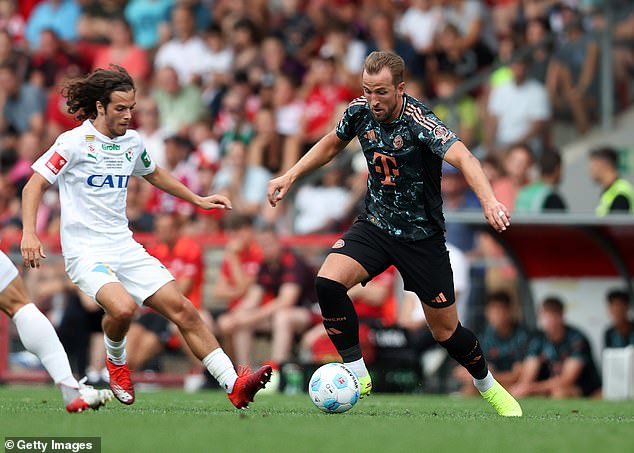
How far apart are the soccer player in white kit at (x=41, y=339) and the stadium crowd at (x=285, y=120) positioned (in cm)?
635

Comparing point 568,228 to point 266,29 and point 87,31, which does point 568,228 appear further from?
point 87,31

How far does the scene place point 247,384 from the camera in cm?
868

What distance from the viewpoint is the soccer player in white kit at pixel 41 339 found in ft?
26.2

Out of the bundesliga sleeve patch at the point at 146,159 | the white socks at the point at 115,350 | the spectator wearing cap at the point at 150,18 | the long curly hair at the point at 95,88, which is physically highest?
the spectator wearing cap at the point at 150,18

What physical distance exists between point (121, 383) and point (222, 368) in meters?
0.95

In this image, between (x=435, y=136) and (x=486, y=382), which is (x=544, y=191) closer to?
(x=486, y=382)

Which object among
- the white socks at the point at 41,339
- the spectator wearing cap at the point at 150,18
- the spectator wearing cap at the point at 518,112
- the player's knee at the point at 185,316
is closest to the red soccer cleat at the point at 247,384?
the player's knee at the point at 185,316

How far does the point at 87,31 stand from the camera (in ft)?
70.9

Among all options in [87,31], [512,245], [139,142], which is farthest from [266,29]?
[139,142]

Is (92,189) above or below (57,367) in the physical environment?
above

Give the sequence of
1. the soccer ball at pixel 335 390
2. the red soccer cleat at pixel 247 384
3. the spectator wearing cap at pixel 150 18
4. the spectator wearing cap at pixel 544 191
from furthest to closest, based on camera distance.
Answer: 1. the spectator wearing cap at pixel 150 18
2. the spectator wearing cap at pixel 544 191
3. the soccer ball at pixel 335 390
4. the red soccer cleat at pixel 247 384

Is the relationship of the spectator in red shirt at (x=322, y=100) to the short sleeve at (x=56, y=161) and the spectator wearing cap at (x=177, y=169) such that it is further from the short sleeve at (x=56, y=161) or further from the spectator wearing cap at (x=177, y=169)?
the short sleeve at (x=56, y=161)

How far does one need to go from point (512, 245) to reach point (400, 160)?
6255mm

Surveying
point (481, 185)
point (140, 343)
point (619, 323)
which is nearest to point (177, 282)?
point (140, 343)
